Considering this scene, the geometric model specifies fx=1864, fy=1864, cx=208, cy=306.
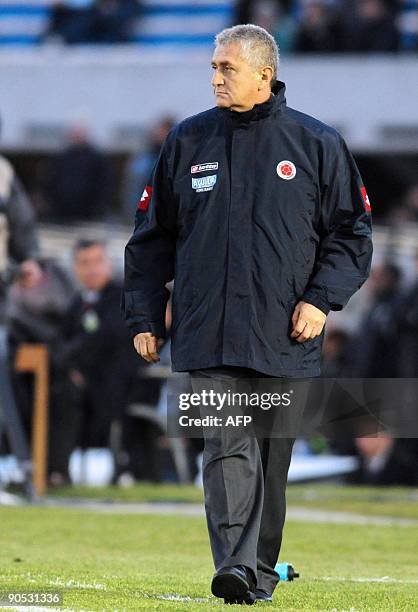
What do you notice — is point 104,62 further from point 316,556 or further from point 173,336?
point 173,336

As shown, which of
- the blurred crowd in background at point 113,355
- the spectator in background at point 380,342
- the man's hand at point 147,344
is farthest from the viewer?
the spectator in background at point 380,342

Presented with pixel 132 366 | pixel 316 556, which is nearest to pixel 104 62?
pixel 132 366

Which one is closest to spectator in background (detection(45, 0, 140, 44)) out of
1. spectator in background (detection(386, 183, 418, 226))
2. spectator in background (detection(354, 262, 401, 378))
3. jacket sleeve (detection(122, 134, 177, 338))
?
spectator in background (detection(386, 183, 418, 226))

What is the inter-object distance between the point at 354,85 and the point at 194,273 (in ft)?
57.5

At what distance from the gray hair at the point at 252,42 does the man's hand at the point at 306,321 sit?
0.92 m

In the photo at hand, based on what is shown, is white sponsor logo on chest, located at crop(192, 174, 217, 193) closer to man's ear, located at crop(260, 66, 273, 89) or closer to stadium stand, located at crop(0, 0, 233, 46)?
man's ear, located at crop(260, 66, 273, 89)

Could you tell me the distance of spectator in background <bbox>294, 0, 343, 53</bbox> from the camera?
76.1 feet

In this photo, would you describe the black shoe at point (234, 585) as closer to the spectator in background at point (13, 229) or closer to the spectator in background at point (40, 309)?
the spectator in background at point (13, 229)

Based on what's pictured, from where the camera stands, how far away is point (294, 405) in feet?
23.3

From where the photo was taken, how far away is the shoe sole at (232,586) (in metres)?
6.63

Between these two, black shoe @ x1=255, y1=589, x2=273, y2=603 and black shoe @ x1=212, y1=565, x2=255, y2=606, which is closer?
black shoe @ x1=212, y1=565, x2=255, y2=606

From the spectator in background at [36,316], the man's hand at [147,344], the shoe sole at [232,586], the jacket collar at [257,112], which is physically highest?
the jacket collar at [257,112]

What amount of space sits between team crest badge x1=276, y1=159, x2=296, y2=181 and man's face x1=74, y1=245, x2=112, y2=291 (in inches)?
339

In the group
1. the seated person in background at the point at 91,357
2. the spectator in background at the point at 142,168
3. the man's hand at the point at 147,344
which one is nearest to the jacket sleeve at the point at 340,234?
the man's hand at the point at 147,344
